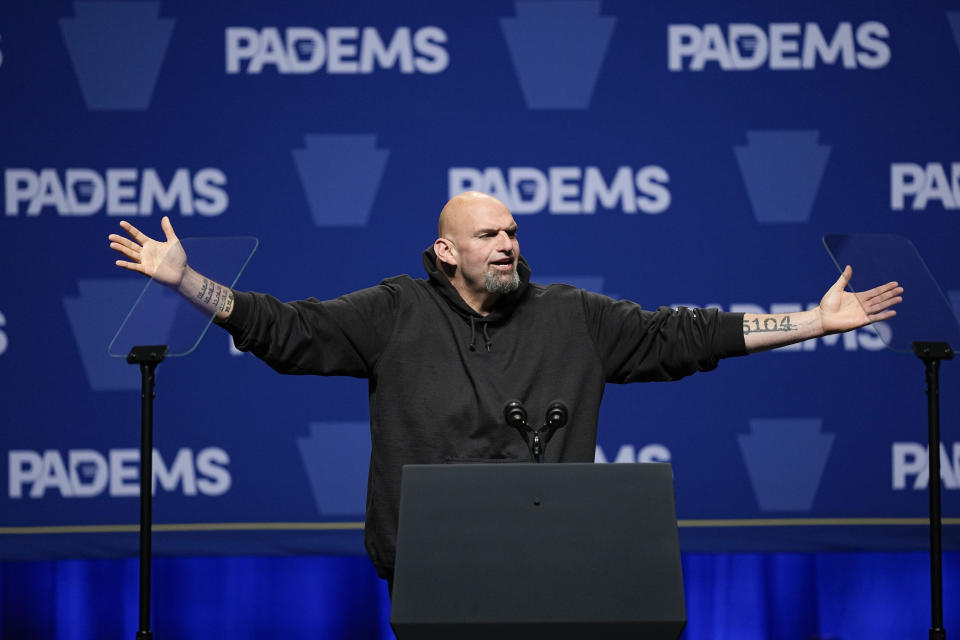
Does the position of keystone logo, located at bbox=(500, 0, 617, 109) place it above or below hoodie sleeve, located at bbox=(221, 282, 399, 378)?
above

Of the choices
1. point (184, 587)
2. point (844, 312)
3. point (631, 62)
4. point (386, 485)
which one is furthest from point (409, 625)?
point (631, 62)

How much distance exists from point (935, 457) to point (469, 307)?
50.4 inches

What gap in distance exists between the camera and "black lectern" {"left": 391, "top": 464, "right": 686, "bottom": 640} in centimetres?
156

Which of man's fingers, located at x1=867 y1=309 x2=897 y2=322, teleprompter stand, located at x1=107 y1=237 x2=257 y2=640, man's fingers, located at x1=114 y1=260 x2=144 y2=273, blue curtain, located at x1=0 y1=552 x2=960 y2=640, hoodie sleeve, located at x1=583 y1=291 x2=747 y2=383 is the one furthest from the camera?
blue curtain, located at x1=0 y1=552 x2=960 y2=640

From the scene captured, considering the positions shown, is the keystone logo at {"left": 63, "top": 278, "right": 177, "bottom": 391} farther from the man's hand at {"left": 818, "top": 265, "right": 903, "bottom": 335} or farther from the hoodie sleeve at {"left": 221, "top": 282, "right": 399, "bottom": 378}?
the man's hand at {"left": 818, "top": 265, "right": 903, "bottom": 335}

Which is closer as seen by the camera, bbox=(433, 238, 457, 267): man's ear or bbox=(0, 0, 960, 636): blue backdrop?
bbox=(433, 238, 457, 267): man's ear

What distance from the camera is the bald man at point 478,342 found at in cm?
252

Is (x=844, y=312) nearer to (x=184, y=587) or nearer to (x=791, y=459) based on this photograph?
(x=791, y=459)

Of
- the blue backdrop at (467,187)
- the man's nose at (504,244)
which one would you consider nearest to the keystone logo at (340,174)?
the blue backdrop at (467,187)

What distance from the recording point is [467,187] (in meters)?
4.14

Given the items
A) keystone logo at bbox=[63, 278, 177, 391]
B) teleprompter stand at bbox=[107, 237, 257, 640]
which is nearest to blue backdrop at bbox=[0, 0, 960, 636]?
keystone logo at bbox=[63, 278, 177, 391]

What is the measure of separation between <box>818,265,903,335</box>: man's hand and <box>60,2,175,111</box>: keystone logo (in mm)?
2886

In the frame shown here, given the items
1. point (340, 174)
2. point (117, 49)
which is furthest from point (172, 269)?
point (117, 49)

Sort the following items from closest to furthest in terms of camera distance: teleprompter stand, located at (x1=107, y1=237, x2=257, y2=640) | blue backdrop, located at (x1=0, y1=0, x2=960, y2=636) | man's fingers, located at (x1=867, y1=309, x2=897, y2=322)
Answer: teleprompter stand, located at (x1=107, y1=237, x2=257, y2=640), man's fingers, located at (x1=867, y1=309, x2=897, y2=322), blue backdrop, located at (x1=0, y1=0, x2=960, y2=636)
